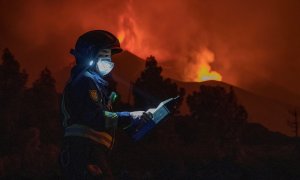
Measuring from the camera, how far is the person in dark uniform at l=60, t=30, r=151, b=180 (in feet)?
20.1

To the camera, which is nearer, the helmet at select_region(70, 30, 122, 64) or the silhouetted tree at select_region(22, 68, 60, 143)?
the helmet at select_region(70, 30, 122, 64)

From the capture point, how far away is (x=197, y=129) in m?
49.2

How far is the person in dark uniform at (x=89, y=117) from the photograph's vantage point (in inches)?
241

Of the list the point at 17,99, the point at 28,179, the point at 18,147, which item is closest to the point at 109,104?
the point at 28,179

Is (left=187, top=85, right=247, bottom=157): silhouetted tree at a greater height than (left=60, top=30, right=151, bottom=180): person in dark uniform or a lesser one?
greater

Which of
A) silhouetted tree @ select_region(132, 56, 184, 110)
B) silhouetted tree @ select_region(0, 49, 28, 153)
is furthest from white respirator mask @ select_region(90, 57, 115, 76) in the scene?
silhouetted tree @ select_region(0, 49, 28, 153)

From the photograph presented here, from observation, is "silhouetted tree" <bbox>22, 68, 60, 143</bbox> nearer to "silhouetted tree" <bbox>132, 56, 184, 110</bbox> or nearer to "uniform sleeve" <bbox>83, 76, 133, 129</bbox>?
"silhouetted tree" <bbox>132, 56, 184, 110</bbox>

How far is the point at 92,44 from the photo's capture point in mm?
6371

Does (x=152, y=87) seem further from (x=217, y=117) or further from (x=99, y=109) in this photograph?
(x=99, y=109)

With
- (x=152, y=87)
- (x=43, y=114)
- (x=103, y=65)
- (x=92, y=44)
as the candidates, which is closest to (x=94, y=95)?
(x=103, y=65)

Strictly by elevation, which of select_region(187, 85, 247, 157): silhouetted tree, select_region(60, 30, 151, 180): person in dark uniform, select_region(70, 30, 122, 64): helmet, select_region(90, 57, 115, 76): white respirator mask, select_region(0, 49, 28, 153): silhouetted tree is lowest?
select_region(60, 30, 151, 180): person in dark uniform

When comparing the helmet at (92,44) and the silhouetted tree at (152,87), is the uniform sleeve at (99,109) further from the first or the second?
the silhouetted tree at (152,87)

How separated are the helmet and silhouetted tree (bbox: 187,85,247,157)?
39.9 metres

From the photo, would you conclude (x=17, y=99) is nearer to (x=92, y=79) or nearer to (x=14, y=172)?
(x=14, y=172)
